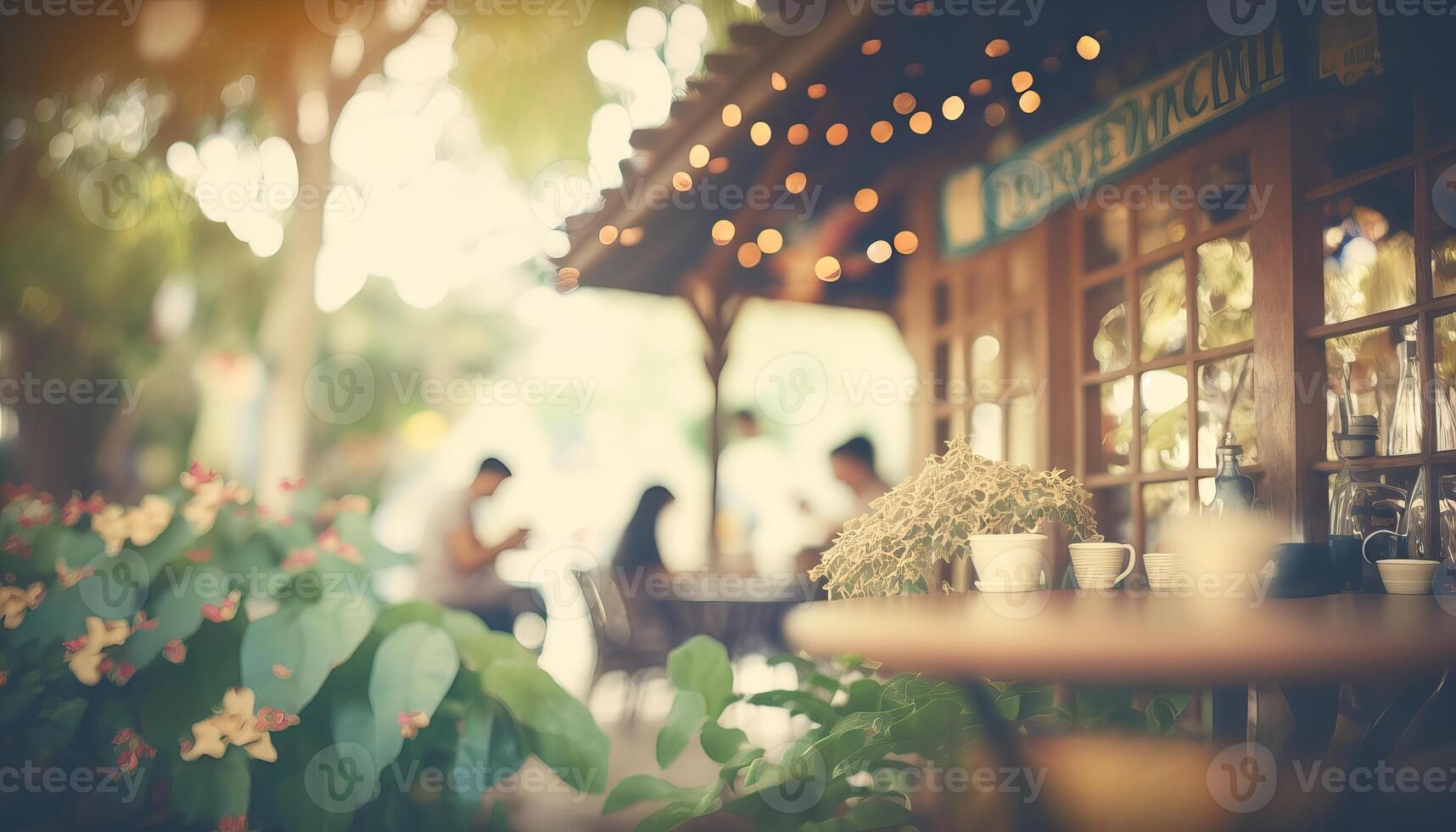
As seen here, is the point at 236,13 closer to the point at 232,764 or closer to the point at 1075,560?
the point at 232,764

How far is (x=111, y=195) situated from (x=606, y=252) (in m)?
5.31

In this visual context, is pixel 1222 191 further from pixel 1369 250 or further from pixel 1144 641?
A: pixel 1144 641

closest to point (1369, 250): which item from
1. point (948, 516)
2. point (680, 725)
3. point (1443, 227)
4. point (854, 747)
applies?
point (1443, 227)

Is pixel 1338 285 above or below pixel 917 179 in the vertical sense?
below

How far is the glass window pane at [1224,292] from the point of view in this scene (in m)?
3.11

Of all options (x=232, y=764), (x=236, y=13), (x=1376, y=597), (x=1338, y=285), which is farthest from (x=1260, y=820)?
(x=236, y=13)

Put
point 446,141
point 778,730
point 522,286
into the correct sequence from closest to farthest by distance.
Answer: point 778,730 < point 446,141 < point 522,286

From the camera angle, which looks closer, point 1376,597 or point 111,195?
point 1376,597

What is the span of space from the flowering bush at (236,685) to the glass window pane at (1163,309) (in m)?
2.20

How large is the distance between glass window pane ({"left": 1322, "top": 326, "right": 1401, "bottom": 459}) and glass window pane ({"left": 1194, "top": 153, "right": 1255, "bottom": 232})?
1.69ft

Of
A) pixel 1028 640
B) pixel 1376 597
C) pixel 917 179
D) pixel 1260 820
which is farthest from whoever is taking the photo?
pixel 917 179

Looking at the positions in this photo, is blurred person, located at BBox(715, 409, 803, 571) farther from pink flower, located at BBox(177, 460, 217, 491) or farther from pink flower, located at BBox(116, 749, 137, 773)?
pink flower, located at BBox(116, 749, 137, 773)

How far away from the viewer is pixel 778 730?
17.2 ft

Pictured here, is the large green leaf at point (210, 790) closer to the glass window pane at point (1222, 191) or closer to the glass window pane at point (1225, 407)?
the glass window pane at point (1225, 407)
